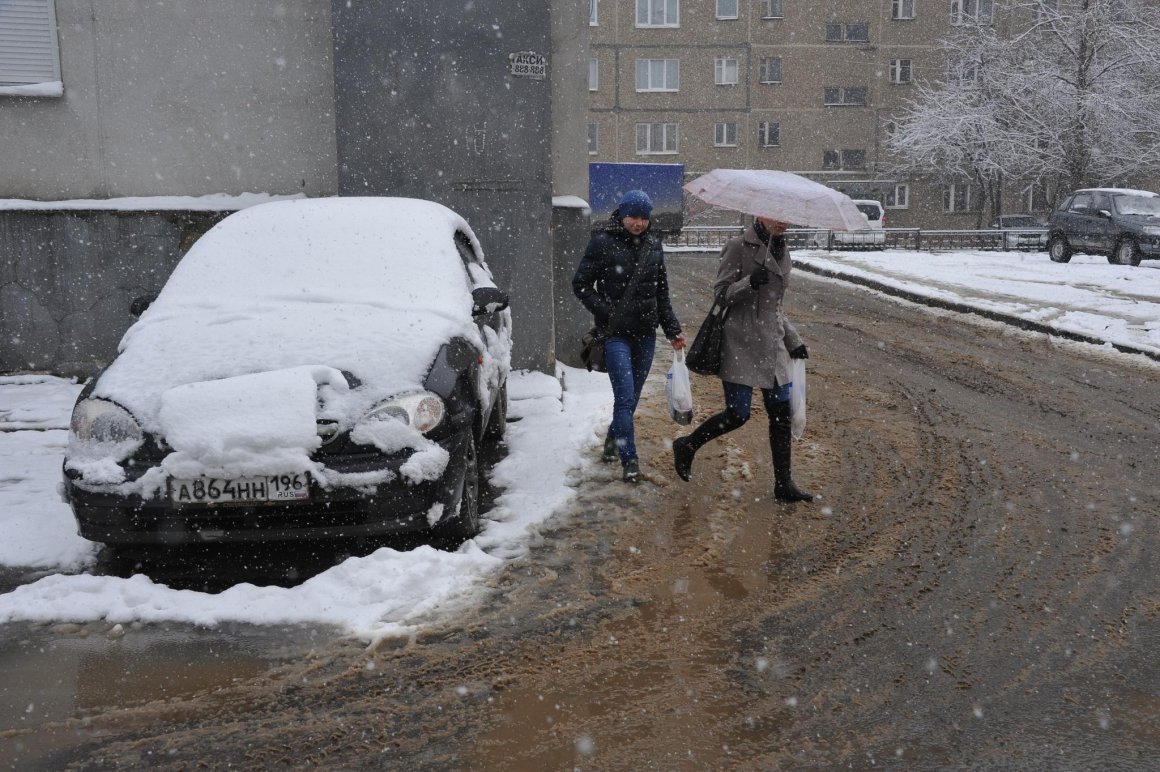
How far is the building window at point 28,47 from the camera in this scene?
30.6 feet

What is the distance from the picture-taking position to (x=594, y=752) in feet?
10.5

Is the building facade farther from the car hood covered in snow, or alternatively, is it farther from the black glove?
the black glove

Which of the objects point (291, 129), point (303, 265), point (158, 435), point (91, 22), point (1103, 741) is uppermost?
point (91, 22)

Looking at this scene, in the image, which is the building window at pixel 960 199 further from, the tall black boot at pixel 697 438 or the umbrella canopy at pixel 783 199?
the umbrella canopy at pixel 783 199

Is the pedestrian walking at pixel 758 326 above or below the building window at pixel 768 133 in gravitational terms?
below

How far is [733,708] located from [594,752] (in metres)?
0.55

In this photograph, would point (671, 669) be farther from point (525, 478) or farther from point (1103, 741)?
point (525, 478)

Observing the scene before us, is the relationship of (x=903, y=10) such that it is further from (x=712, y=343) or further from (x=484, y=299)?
(x=484, y=299)

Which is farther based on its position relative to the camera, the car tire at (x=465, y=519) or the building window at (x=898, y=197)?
the building window at (x=898, y=197)

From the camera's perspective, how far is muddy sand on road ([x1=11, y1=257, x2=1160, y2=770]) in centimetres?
326

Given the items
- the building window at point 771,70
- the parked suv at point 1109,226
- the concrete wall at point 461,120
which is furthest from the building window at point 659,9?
the concrete wall at point 461,120

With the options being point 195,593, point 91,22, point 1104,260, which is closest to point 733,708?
point 195,593

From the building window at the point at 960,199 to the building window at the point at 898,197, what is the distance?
1.76 metres

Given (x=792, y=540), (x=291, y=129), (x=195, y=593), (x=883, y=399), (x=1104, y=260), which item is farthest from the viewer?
(x=1104, y=260)
